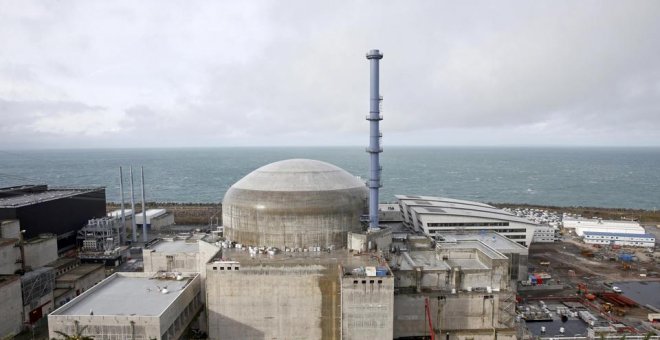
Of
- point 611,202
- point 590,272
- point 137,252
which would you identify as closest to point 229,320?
point 137,252

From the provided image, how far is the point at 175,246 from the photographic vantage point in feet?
162

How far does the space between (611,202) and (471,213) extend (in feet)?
316

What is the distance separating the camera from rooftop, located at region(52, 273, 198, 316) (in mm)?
32281

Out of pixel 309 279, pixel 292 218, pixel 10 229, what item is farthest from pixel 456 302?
pixel 10 229

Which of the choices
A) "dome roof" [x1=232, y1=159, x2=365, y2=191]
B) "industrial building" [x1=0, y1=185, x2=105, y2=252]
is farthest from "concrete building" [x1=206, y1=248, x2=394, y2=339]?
"industrial building" [x1=0, y1=185, x2=105, y2=252]

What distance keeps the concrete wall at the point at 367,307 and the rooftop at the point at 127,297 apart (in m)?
15.7

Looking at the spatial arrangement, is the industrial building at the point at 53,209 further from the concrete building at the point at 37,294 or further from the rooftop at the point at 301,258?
the rooftop at the point at 301,258

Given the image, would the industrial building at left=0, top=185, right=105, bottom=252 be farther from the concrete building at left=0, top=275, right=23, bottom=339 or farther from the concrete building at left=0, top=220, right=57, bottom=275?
the concrete building at left=0, top=275, right=23, bottom=339

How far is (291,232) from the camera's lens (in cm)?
4184

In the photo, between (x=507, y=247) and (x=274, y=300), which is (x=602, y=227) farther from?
(x=274, y=300)

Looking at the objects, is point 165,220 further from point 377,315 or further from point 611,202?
point 611,202

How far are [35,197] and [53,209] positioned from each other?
378 inches

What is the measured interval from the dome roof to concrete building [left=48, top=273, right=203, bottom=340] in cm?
1229

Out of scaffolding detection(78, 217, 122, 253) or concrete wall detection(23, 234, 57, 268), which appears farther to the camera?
scaffolding detection(78, 217, 122, 253)
